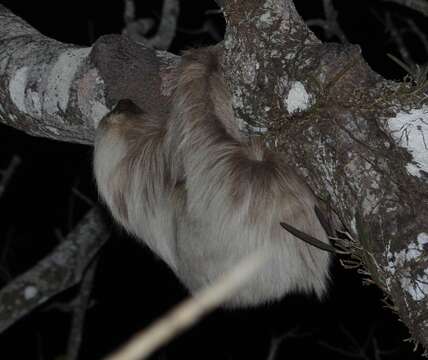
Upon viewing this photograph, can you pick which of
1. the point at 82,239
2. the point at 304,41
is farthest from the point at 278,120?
the point at 82,239

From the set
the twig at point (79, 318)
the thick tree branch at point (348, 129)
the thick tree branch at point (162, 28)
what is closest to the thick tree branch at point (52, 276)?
the twig at point (79, 318)

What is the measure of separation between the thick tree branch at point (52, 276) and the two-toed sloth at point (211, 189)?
2.22 meters

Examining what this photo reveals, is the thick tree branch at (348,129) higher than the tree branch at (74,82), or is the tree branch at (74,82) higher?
the thick tree branch at (348,129)

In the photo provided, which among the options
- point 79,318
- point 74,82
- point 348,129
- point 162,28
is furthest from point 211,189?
point 79,318

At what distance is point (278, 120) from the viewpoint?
2.56m

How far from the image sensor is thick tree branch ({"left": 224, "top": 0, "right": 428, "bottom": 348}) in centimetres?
212

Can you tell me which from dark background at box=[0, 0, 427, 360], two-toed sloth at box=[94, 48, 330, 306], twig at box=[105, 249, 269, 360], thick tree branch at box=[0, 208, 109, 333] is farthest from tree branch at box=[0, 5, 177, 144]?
dark background at box=[0, 0, 427, 360]

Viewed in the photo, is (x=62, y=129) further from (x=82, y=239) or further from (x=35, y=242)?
(x=35, y=242)

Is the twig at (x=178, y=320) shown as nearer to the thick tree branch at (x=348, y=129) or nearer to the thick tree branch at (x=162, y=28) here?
the thick tree branch at (x=348, y=129)

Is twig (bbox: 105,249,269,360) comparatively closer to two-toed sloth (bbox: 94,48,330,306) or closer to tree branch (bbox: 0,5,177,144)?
two-toed sloth (bbox: 94,48,330,306)

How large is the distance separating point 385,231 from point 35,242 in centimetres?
943

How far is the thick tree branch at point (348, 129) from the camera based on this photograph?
6.96 ft

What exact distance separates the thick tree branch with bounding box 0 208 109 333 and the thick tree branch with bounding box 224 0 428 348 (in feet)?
9.74

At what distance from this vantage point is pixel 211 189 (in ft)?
9.19
